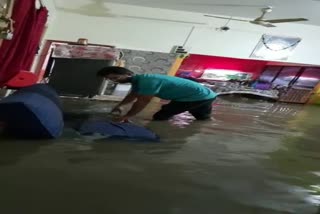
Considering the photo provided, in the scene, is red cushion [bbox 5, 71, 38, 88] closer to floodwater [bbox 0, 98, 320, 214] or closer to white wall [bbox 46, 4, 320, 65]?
floodwater [bbox 0, 98, 320, 214]

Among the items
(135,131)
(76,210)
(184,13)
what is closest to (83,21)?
(184,13)

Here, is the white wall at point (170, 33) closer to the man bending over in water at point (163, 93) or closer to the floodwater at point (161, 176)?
the man bending over in water at point (163, 93)

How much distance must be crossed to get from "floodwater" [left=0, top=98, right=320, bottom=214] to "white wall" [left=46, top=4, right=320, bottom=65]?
371 cm

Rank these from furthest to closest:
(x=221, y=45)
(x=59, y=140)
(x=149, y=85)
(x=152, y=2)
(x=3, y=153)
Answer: (x=221, y=45), (x=152, y=2), (x=149, y=85), (x=59, y=140), (x=3, y=153)

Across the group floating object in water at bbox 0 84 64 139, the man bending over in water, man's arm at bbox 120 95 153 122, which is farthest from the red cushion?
floating object in water at bbox 0 84 64 139

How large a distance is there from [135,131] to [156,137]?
191 mm

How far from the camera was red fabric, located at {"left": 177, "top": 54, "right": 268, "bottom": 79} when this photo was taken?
8.83m

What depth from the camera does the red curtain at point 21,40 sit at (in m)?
4.18

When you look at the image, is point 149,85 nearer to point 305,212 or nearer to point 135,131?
point 135,131

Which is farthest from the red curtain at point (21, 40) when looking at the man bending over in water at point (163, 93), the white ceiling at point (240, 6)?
the white ceiling at point (240, 6)

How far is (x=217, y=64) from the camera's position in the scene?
9141 millimetres

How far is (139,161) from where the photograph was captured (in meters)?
2.64

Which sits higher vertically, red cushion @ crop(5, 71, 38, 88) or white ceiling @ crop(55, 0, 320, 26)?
white ceiling @ crop(55, 0, 320, 26)

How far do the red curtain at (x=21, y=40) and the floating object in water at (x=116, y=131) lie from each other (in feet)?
4.80
